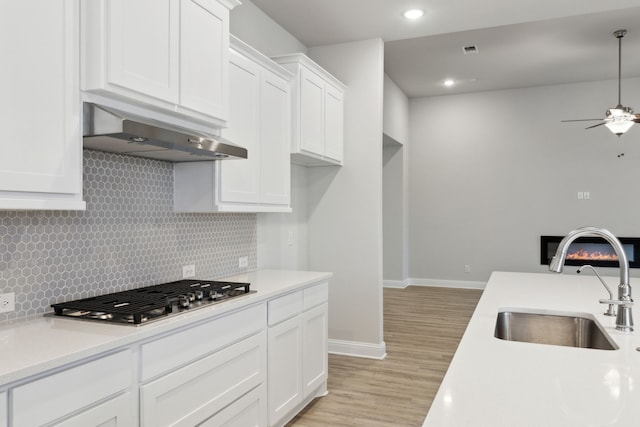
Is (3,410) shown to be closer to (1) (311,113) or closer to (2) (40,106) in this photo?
(2) (40,106)

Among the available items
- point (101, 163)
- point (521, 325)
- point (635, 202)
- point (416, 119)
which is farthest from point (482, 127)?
point (101, 163)

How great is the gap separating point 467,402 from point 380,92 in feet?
11.8

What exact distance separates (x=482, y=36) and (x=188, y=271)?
4009mm

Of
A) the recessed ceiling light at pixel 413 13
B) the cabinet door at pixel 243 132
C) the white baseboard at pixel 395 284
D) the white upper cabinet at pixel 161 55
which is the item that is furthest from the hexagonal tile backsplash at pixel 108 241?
the white baseboard at pixel 395 284

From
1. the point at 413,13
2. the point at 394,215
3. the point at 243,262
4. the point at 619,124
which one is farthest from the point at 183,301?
the point at 394,215

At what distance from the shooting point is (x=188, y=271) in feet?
9.30

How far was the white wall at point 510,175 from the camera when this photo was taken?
22.5 feet

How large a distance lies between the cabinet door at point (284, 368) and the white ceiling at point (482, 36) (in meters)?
2.40

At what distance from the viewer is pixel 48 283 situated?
1.96 meters

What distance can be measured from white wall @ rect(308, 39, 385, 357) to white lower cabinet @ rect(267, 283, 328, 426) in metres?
1.02

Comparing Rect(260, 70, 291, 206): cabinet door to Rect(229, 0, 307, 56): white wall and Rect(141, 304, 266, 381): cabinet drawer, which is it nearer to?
Rect(229, 0, 307, 56): white wall

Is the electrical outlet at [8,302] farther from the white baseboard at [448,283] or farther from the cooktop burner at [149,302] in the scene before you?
the white baseboard at [448,283]

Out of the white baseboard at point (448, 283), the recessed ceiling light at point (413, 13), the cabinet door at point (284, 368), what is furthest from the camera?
the white baseboard at point (448, 283)

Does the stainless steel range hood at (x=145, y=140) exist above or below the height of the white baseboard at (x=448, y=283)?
above
